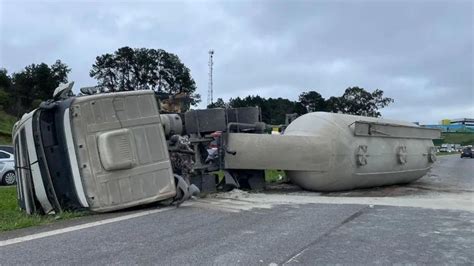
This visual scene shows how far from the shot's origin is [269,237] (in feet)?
19.5

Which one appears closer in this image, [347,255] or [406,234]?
[347,255]

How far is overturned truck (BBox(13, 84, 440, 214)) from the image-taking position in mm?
7684

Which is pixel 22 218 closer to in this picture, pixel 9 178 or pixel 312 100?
pixel 9 178

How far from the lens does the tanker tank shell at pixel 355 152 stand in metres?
11.0

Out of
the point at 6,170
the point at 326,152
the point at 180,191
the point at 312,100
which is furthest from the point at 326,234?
the point at 312,100

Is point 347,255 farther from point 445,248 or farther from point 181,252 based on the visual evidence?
point 181,252

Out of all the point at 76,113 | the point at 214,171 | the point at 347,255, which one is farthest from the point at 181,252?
the point at 214,171

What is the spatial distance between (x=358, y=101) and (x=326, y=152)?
6077 centimetres

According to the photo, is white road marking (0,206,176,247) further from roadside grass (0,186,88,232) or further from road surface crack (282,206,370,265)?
road surface crack (282,206,370,265)

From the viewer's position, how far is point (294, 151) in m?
10.9

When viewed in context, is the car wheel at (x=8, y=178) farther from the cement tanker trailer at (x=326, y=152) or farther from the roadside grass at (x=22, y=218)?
the cement tanker trailer at (x=326, y=152)

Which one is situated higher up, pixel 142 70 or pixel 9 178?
pixel 142 70

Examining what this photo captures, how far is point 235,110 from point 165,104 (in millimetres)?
1755

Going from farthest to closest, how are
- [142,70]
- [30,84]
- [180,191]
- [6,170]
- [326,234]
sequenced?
[142,70]
[30,84]
[6,170]
[180,191]
[326,234]
